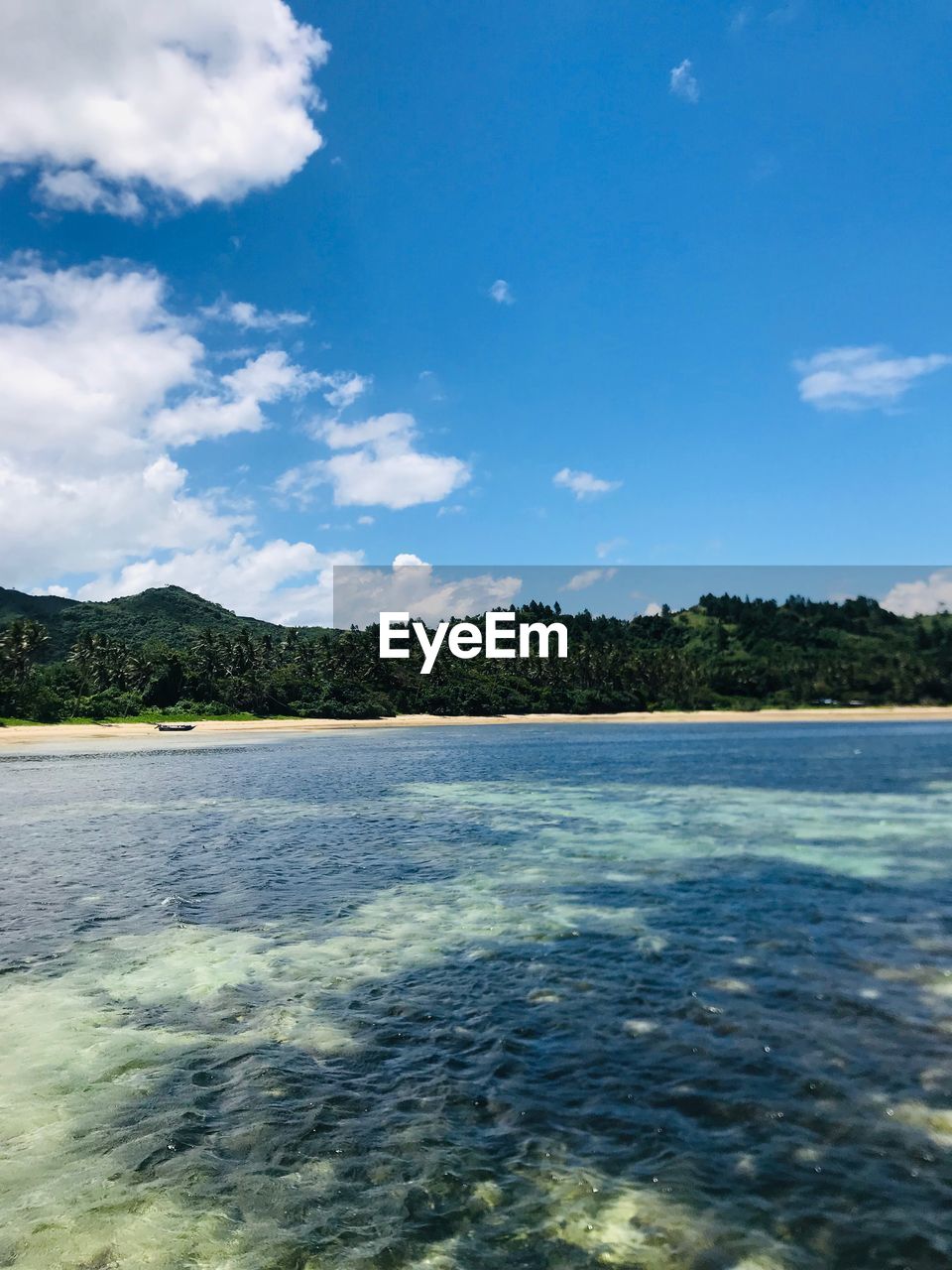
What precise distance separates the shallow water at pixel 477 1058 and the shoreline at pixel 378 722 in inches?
3420

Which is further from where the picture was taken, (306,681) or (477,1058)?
(306,681)

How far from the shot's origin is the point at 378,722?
5886 inches

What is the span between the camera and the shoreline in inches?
4215

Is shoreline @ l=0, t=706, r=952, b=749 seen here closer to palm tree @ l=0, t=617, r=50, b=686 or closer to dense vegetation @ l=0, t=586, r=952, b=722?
dense vegetation @ l=0, t=586, r=952, b=722

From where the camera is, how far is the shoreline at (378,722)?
107062 millimetres

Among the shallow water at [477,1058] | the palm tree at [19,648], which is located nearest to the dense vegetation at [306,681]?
the palm tree at [19,648]

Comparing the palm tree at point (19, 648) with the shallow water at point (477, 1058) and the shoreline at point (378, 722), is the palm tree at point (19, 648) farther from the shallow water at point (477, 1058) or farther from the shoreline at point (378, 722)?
the shallow water at point (477, 1058)

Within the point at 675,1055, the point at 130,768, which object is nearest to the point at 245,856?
the point at 675,1055

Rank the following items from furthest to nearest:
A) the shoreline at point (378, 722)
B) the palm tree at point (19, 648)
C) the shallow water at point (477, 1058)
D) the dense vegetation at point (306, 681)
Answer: the dense vegetation at point (306, 681) < the palm tree at point (19, 648) < the shoreline at point (378, 722) < the shallow water at point (477, 1058)

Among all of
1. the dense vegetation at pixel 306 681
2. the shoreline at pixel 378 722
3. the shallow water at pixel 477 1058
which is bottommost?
the shoreline at pixel 378 722

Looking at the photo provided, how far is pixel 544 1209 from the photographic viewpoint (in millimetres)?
7848

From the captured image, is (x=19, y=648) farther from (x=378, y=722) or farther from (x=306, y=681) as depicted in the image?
(x=378, y=722)

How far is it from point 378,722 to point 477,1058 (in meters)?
140

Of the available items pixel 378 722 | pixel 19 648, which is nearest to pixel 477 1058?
pixel 19 648
